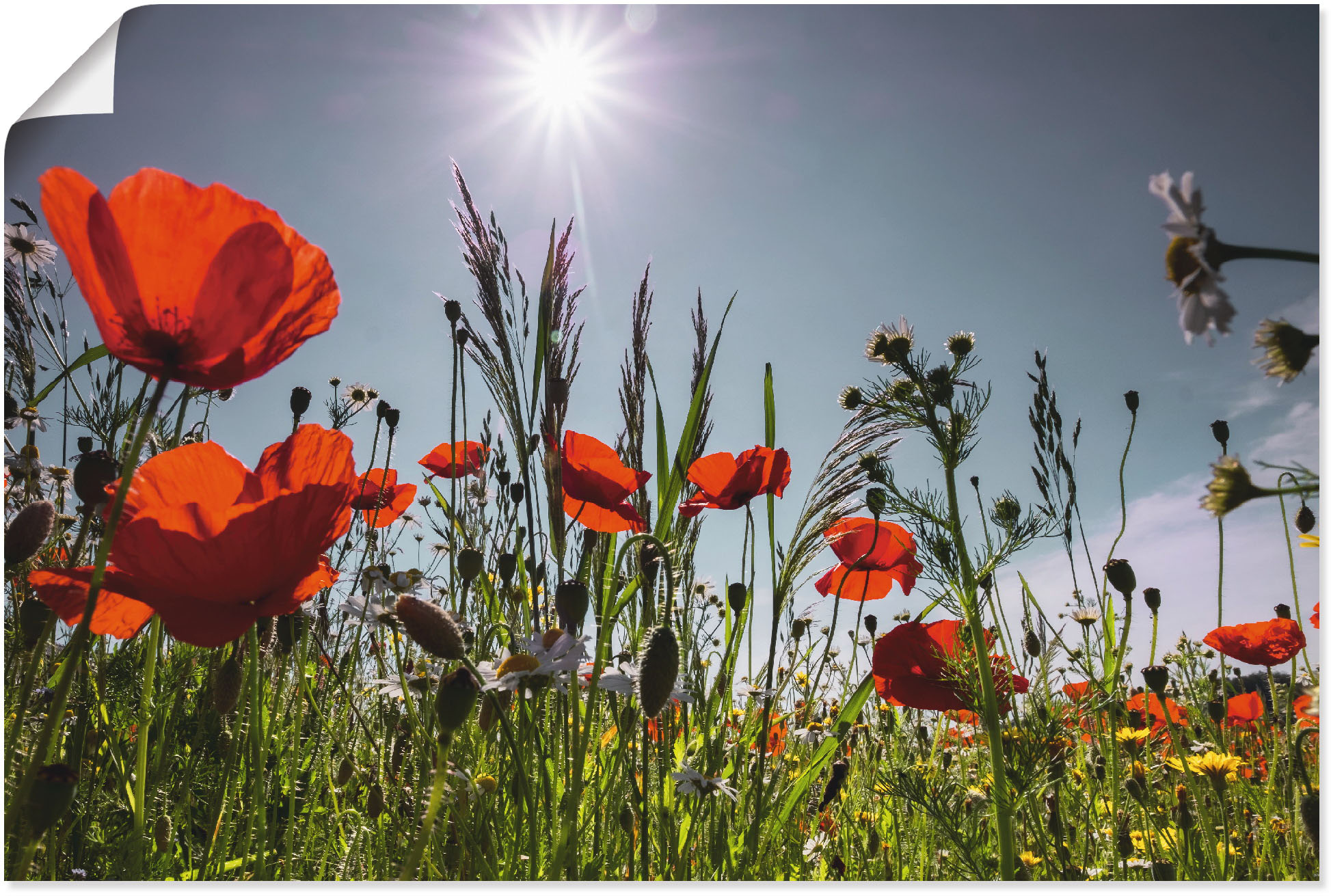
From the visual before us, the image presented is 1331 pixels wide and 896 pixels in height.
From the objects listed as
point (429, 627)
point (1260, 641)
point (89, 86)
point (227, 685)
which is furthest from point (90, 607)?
point (1260, 641)

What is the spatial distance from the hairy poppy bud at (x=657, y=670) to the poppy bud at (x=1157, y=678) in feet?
2.63

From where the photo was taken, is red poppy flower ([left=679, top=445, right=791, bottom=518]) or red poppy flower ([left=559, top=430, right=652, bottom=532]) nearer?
red poppy flower ([left=559, top=430, right=652, bottom=532])

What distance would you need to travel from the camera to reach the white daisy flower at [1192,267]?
531 millimetres

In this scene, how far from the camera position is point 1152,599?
4.17 feet

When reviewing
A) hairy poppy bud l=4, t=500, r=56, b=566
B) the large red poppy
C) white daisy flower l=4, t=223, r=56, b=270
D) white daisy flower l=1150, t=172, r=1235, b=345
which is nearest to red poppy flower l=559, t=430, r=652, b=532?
the large red poppy

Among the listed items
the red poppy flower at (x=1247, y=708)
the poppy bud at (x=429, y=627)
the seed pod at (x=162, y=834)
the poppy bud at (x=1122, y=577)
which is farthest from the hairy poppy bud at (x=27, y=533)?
the red poppy flower at (x=1247, y=708)

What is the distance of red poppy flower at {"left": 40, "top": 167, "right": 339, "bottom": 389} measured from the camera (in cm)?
56

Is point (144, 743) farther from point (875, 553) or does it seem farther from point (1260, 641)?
point (1260, 641)

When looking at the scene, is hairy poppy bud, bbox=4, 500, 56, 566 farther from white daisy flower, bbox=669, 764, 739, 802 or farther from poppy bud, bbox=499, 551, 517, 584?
white daisy flower, bbox=669, 764, 739, 802

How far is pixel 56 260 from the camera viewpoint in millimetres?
1338

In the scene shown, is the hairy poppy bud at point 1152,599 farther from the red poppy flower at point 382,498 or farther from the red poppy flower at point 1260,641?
the red poppy flower at point 382,498

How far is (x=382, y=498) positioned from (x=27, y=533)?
524 mm

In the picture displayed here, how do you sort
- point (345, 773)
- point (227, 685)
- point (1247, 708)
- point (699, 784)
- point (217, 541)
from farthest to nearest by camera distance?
point (1247, 708)
point (345, 773)
point (699, 784)
point (227, 685)
point (217, 541)

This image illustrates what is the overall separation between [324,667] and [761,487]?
Answer: 1053mm
